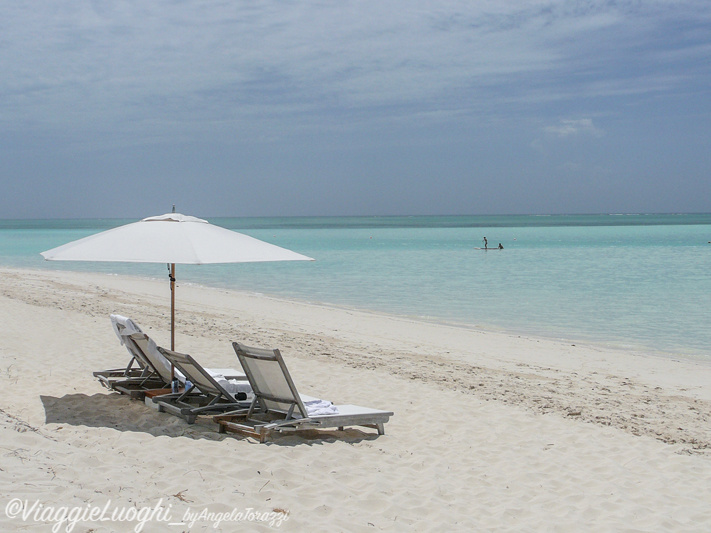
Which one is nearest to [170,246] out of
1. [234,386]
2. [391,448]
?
[234,386]

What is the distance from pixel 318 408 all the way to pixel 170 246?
1.93 m

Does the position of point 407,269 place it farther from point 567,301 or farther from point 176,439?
point 176,439

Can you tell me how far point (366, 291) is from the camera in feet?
71.1

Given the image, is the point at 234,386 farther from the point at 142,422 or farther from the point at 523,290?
the point at 523,290

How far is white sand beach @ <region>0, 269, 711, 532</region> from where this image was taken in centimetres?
412

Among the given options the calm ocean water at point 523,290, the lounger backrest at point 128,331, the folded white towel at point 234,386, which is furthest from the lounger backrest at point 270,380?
the calm ocean water at point 523,290

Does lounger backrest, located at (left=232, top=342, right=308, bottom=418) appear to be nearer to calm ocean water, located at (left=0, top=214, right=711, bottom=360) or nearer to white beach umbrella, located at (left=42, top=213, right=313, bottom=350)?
white beach umbrella, located at (left=42, top=213, right=313, bottom=350)

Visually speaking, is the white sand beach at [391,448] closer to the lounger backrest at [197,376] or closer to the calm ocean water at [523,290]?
the lounger backrest at [197,376]

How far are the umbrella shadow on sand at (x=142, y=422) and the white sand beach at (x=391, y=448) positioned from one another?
0.08 feet

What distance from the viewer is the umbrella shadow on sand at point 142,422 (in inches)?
229

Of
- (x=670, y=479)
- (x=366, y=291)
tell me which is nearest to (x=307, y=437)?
(x=670, y=479)

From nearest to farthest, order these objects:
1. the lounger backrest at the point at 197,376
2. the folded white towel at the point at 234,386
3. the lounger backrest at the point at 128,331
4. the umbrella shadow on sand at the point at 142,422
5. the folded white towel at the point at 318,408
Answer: the umbrella shadow on sand at the point at 142,422 < the folded white towel at the point at 318,408 < the lounger backrest at the point at 197,376 < the folded white towel at the point at 234,386 < the lounger backrest at the point at 128,331

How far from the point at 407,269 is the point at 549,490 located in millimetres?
25732

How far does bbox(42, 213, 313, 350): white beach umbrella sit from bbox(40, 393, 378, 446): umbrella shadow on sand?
1.43 meters
